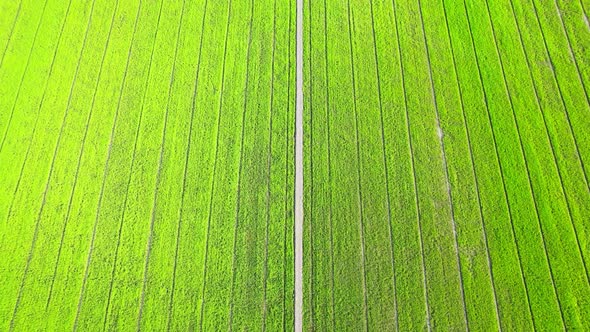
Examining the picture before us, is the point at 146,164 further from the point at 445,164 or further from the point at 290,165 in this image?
the point at 445,164

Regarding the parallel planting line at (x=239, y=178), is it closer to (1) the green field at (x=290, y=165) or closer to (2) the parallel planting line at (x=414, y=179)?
(1) the green field at (x=290, y=165)

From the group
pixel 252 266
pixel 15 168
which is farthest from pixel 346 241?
pixel 15 168

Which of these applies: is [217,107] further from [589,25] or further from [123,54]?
[589,25]

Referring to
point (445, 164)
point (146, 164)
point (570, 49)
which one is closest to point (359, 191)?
point (445, 164)

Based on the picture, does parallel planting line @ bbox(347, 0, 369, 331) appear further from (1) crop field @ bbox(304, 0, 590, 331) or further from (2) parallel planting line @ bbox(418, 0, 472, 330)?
(2) parallel planting line @ bbox(418, 0, 472, 330)

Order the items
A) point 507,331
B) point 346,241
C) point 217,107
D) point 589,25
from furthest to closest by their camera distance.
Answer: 1. point 589,25
2. point 217,107
3. point 346,241
4. point 507,331

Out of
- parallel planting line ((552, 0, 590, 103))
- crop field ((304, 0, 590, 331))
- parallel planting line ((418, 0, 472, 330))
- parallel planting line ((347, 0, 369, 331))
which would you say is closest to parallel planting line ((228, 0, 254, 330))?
crop field ((304, 0, 590, 331))
